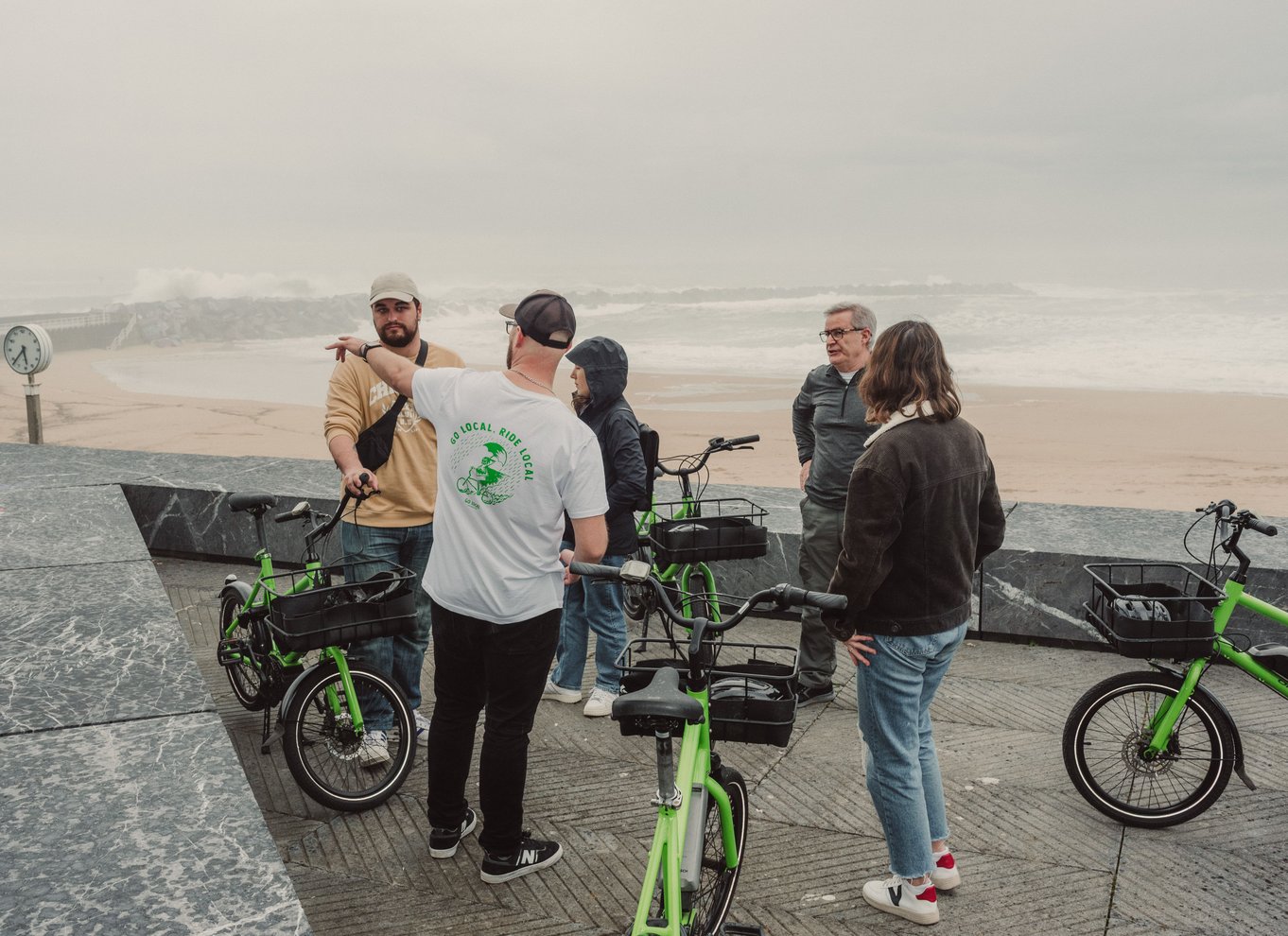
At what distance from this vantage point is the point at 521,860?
12.2 ft

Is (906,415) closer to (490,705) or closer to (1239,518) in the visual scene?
(490,705)

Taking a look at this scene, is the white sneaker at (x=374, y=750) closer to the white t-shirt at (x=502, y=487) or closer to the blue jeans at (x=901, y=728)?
the white t-shirt at (x=502, y=487)

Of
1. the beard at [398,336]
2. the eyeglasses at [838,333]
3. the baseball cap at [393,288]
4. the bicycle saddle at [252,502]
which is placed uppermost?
the baseball cap at [393,288]

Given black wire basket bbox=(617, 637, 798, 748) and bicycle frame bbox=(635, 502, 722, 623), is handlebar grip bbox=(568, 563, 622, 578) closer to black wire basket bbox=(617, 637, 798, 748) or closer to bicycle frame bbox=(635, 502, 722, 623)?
black wire basket bbox=(617, 637, 798, 748)

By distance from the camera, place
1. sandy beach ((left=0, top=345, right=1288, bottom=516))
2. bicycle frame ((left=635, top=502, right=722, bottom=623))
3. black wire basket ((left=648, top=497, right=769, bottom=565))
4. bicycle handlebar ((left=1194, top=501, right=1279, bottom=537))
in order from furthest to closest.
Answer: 1. sandy beach ((left=0, top=345, right=1288, bottom=516))
2. bicycle frame ((left=635, top=502, right=722, bottom=623))
3. black wire basket ((left=648, top=497, right=769, bottom=565))
4. bicycle handlebar ((left=1194, top=501, right=1279, bottom=537))

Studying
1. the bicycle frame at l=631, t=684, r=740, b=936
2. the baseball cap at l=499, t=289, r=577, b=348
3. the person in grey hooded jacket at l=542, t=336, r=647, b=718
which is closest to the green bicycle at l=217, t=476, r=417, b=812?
the person in grey hooded jacket at l=542, t=336, r=647, b=718

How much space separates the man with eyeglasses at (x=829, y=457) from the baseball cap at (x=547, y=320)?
189cm

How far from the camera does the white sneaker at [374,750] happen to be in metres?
4.30

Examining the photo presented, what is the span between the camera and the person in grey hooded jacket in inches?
194

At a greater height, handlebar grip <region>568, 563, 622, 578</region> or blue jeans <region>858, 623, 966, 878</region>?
handlebar grip <region>568, 563, 622, 578</region>

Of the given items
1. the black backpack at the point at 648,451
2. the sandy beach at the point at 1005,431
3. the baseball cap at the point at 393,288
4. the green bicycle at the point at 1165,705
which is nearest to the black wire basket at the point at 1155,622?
the green bicycle at the point at 1165,705

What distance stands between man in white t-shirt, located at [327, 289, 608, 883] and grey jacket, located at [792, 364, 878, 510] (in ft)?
6.27

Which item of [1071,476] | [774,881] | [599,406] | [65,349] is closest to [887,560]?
[774,881]

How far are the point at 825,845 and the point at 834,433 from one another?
187 cm
